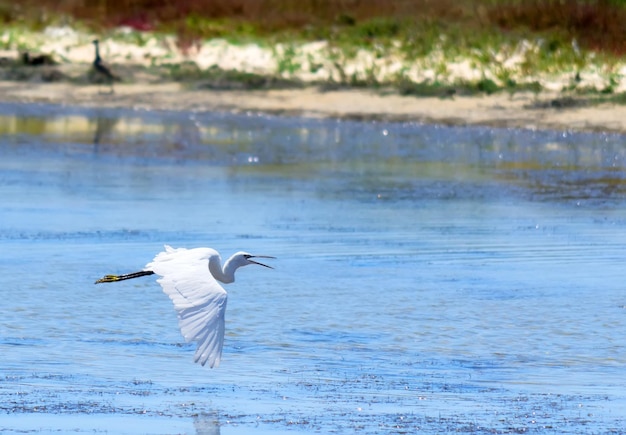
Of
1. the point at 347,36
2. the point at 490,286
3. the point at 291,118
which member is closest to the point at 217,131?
the point at 291,118

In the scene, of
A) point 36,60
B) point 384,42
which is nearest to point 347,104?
point 384,42

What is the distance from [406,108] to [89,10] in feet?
42.3

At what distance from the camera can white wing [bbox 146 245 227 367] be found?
788 centimetres

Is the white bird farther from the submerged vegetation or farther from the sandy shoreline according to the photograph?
the submerged vegetation

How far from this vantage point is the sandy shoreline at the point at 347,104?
953 inches

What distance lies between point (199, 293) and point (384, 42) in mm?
21261

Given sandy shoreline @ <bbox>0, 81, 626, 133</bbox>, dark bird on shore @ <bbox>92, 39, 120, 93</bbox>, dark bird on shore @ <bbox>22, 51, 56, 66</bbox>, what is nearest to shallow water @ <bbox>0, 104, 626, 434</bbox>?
sandy shoreline @ <bbox>0, 81, 626, 133</bbox>

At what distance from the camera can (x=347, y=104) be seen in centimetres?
2645

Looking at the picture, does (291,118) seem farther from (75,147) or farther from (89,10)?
(89,10)

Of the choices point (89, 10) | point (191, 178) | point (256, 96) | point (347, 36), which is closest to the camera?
point (191, 178)

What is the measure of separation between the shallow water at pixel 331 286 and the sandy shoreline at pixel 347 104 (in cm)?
83

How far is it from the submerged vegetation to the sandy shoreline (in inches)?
15.0

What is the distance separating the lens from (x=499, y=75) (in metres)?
26.3

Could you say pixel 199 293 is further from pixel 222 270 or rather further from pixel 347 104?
pixel 347 104
